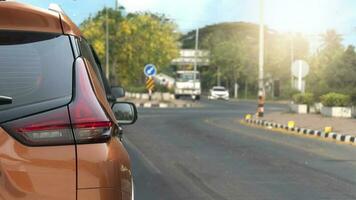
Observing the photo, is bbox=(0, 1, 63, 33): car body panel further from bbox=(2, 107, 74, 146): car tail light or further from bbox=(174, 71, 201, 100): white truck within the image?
bbox=(174, 71, 201, 100): white truck

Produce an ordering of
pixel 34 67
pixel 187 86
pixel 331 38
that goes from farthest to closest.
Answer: pixel 331 38
pixel 187 86
pixel 34 67

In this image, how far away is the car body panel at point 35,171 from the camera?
292 centimetres

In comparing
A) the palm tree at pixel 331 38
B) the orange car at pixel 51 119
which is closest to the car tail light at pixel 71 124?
the orange car at pixel 51 119

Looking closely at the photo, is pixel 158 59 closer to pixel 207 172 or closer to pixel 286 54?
pixel 286 54

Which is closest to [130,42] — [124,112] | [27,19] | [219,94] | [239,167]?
[219,94]

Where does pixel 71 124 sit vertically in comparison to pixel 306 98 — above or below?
above

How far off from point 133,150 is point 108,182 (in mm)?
10013

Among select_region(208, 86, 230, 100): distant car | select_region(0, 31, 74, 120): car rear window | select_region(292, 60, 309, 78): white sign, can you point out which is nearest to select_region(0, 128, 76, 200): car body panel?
select_region(0, 31, 74, 120): car rear window

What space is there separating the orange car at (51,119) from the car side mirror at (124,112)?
1443mm

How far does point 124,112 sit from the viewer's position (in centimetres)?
488

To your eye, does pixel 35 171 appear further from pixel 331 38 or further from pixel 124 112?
pixel 331 38

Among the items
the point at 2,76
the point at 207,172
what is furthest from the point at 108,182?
the point at 207,172

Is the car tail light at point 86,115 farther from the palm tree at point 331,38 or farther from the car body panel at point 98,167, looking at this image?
the palm tree at point 331,38

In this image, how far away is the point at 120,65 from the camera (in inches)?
2128
